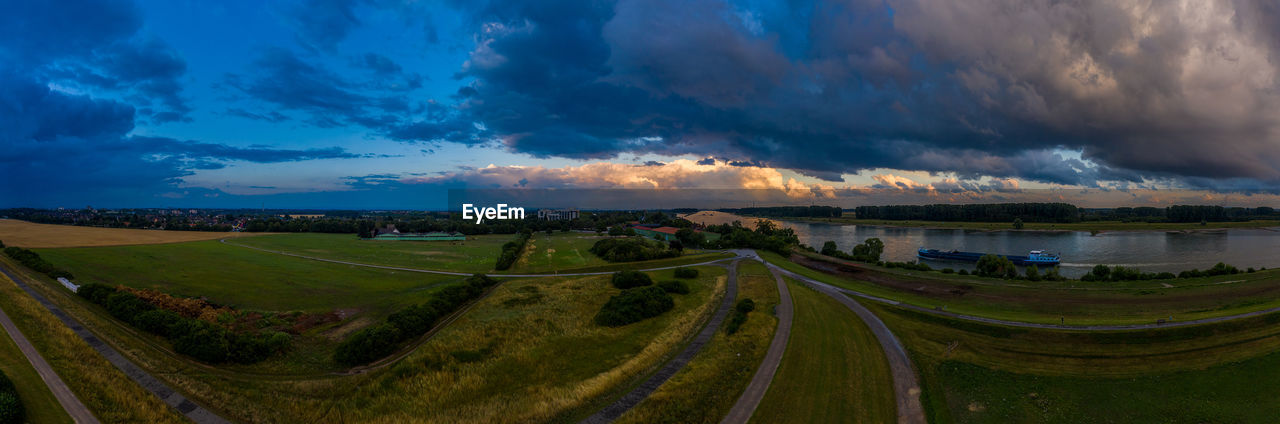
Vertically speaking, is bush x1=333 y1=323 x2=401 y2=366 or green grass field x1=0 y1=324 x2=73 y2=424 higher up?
green grass field x1=0 y1=324 x2=73 y2=424

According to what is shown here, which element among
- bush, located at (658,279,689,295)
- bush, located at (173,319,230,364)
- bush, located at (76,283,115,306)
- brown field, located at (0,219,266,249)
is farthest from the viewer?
brown field, located at (0,219,266,249)

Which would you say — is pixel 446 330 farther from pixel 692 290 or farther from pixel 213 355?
pixel 692 290

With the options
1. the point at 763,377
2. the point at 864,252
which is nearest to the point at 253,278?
the point at 763,377

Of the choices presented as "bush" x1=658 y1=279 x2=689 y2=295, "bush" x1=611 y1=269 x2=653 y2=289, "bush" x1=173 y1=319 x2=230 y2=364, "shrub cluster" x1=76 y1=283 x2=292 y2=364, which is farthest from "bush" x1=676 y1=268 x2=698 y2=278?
"bush" x1=173 y1=319 x2=230 y2=364

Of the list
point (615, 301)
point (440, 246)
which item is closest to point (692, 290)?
point (615, 301)

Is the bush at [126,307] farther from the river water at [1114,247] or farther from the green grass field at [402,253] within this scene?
the river water at [1114,247]

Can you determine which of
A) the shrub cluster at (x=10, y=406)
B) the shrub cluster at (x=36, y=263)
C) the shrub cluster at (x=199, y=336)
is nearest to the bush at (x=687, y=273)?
the shrub cluster at (x=199, y=336)

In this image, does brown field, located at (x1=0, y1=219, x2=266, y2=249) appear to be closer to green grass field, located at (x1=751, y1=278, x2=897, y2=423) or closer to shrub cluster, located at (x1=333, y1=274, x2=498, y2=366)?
shrub cluster, located at (x1=333, y1=274, x2=498, y2=366)
